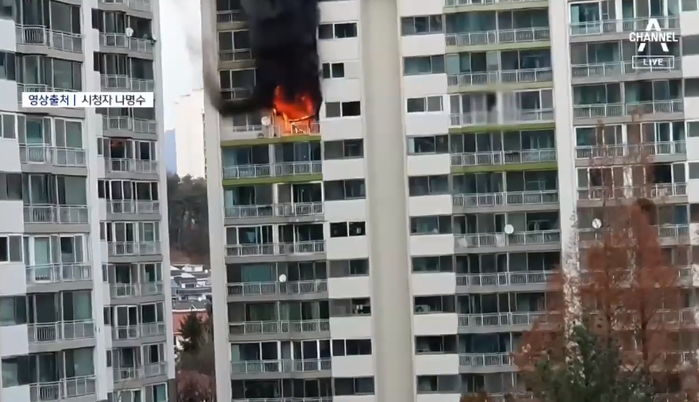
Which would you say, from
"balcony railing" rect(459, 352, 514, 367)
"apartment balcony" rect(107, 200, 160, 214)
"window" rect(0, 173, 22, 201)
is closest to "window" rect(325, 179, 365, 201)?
"apartment balcony" rect(107, 200, 160, 214)

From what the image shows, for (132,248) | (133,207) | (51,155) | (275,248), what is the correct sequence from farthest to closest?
1. (275,248)
2. (133,207)
3. (132,248)
4. (51,155)

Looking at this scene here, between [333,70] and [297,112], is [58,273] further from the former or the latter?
[333,70]

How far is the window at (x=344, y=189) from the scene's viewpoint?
81.8 ft

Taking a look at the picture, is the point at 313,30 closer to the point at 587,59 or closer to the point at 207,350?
the point at 587,59

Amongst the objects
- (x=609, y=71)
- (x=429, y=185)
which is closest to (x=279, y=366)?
(x=429, y=185)

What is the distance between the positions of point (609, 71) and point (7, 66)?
1121cm

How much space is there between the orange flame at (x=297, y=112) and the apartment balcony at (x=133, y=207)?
2834 mm

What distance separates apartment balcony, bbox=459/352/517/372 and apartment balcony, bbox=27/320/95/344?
7.59 meters

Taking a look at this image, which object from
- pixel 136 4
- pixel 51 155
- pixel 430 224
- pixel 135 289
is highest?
pixel 136 4

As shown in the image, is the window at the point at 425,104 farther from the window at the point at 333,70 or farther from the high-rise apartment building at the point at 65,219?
the high-rise apartment building at the point at 65,219

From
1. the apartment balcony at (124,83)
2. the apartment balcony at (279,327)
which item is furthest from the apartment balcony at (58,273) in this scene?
the apartment balcony at (279,327)

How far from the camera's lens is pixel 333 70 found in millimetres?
25016

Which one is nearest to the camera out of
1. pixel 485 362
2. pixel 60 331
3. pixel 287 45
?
pixel 60 331

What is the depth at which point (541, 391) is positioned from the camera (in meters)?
14.6
